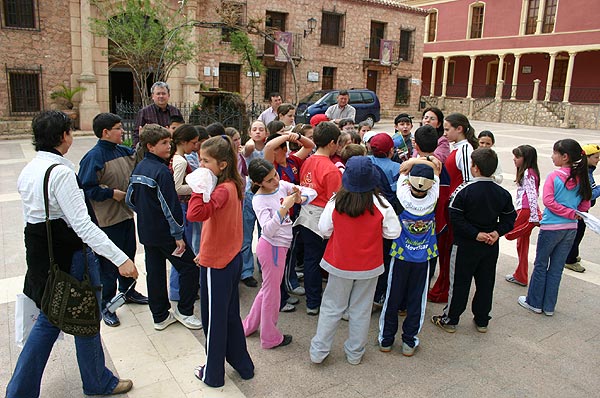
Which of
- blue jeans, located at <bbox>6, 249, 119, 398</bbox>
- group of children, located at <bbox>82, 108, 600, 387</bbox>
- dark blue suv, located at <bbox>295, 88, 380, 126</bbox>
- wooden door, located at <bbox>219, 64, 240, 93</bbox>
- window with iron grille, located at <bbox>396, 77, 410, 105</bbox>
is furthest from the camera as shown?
window with iron grille, located at <bbox>396, 77, 410, 105</bbox>

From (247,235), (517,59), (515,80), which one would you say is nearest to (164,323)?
(247,235)

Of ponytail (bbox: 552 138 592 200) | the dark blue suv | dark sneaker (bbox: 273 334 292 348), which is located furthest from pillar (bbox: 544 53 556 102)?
dark sneaker (bbox: 273 334 292 348)

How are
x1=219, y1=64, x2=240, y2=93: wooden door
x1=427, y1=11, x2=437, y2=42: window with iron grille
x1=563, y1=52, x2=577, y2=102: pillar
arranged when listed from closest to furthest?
x1=219, y1=64, x2=240, y2=93: wooden door, x1=563, y1=52, x2=577, y2=102: pillar, x1=427, y1=11, x2=437, y2=42: window with iron grille

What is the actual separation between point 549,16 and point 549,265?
97.6 ft

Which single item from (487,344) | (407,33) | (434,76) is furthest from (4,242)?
(434,76)

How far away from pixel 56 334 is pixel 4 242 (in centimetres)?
366

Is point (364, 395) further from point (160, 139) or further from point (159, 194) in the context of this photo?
point (160, 139)

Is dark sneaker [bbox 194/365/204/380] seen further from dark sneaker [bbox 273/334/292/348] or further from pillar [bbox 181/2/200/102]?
pillar [bbox 181/2/200/102]

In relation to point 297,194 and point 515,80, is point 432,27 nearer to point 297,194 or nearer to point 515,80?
point 515,80

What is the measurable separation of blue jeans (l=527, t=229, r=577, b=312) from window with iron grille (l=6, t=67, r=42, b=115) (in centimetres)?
1698

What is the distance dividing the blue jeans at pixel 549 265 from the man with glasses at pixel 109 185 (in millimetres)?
3725

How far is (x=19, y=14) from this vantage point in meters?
15.5

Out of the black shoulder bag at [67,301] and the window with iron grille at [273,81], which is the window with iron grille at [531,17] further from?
the black shoulder bag at [67,301]

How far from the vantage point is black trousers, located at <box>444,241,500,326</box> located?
3721 mm
